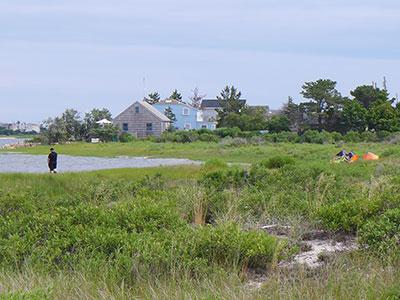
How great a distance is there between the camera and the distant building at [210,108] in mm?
95662

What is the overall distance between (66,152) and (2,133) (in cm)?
6954

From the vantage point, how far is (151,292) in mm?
5934

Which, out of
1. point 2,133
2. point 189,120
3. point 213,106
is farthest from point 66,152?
point 2,133

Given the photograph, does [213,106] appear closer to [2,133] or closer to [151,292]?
[2,133]

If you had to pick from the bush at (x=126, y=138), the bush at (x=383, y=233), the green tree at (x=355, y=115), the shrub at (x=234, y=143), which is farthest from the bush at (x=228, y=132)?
the bush at (x=383, y=233)

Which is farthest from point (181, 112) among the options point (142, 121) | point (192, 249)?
point (192, 249)

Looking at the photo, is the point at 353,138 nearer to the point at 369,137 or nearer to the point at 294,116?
the point at 369,137

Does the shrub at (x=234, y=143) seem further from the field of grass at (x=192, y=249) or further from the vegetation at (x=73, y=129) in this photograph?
the field of grass at (x=192, y=249)

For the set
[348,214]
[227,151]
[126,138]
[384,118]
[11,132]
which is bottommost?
[227,151]

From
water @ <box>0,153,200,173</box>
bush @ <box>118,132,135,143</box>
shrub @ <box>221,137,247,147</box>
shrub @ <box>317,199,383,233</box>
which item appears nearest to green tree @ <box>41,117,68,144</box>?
bush @ <box>118,132,135,143</box>

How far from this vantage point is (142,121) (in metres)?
78.3

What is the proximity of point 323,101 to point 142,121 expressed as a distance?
20.8 metres

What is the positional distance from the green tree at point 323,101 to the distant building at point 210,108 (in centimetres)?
2090

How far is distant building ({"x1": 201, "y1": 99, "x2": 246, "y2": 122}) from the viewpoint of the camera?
95.7 m
